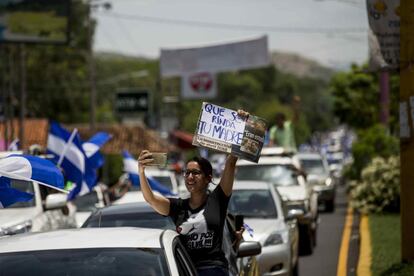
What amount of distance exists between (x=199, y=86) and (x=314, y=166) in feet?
124

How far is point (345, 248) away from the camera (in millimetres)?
18547

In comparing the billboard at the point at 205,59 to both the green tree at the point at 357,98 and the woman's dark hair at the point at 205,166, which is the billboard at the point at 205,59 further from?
the woman's dark hair at the point at 205,166

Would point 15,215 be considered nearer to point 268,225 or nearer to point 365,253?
point 268,225

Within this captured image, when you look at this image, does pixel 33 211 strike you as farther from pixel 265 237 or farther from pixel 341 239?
pixel 341 239

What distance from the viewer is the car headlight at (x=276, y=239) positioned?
43.6ft

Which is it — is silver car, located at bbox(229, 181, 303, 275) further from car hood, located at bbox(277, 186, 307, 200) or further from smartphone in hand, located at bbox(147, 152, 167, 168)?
smartphone in hand, located at bbox(147, 152, 167, 168)

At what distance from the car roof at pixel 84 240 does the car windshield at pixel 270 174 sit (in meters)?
12.8

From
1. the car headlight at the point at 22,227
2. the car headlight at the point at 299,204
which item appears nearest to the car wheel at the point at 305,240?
the car headlight at the point at 299,204

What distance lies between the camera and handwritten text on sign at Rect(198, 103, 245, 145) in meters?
8.50

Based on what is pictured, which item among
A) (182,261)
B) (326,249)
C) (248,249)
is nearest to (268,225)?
(248,249)

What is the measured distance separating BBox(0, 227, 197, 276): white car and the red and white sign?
195ft

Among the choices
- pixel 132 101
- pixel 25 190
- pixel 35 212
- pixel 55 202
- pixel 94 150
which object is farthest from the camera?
pixel 132 101

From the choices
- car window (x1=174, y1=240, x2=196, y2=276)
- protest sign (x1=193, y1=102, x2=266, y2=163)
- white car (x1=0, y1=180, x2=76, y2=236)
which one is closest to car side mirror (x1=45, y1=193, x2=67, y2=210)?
white car (x1=0, y1=180, x2=76, y2=236)

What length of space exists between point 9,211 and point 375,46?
523 centimetres
